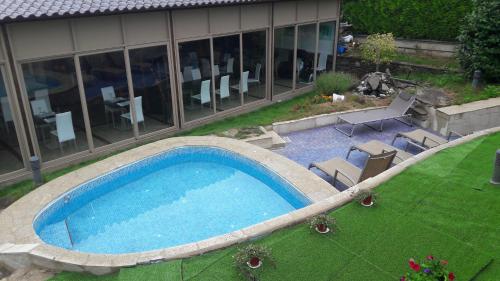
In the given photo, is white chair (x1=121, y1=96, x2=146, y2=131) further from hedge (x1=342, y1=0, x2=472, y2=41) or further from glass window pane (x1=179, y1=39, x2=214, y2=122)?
hedge (x1=342, y1=0, x2=472, y2=41)

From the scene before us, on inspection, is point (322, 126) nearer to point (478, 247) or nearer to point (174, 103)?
point (174, 103)

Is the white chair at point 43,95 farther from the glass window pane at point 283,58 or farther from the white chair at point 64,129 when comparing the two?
the glass window pane at point 283,58

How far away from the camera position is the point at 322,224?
22.9ft

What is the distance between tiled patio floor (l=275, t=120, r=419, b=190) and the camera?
1166cm

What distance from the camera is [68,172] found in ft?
34.6

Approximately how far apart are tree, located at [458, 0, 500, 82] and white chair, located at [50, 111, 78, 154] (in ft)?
45.0

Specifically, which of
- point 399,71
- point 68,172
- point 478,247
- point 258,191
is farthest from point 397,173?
point 399,71

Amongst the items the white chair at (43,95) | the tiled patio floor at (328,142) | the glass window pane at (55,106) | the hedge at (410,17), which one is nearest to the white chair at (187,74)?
the glass window pane at (55,106)

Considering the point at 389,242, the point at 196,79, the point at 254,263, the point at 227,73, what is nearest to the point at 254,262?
the point at 254,263

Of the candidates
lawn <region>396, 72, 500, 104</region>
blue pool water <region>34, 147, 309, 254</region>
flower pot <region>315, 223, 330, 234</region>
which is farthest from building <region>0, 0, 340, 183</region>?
flower pot <region>315, 223, 330, 234</region>

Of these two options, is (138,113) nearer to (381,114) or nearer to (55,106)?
(55,106)

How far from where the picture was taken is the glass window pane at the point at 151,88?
1185cm

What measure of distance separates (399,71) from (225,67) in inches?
330

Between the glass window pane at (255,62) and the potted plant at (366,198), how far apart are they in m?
8.21
